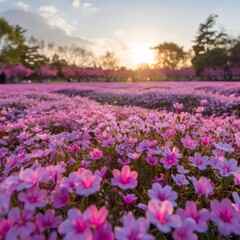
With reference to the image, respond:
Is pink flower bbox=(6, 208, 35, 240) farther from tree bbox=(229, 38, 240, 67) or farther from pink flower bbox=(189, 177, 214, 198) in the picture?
tree bbox=(229, 38, 240, 67)

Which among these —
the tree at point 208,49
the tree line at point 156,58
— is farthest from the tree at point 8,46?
the tree at point 208,49

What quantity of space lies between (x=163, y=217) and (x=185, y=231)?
4.5 inches

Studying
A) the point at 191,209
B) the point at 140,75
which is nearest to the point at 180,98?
the point at 191,209

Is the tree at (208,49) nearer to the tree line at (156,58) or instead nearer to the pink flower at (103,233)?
Answer: the tree line at (156,58)

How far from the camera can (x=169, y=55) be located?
279ft

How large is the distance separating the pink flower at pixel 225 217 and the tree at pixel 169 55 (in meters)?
82.0

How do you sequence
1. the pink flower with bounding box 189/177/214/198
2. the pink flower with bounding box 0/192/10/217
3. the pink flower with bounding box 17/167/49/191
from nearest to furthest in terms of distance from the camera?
the pink flower with bounding box 0/192/10/217 < the pink flower with bounding box 17/167/49/191 < the pink flower with bounding box 189/177/214/198

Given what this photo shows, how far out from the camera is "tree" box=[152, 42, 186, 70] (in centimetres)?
8306

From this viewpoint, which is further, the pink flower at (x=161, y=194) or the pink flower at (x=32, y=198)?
the pink flower at (x=161, y=194)

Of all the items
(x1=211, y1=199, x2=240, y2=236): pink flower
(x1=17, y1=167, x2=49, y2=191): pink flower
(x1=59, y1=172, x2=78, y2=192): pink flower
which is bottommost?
(x1=211, y1=199, x2=240, y2=236): pink flower

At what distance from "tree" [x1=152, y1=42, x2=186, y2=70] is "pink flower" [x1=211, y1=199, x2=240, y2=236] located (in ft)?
269

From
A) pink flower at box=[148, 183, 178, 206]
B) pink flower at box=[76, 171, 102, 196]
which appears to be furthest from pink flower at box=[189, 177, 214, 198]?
pink flower at box=[76, 171, 102, 196]

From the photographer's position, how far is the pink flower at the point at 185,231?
1.21m

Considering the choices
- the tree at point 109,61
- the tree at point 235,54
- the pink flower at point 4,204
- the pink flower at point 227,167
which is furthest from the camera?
the tree at point 109,61
